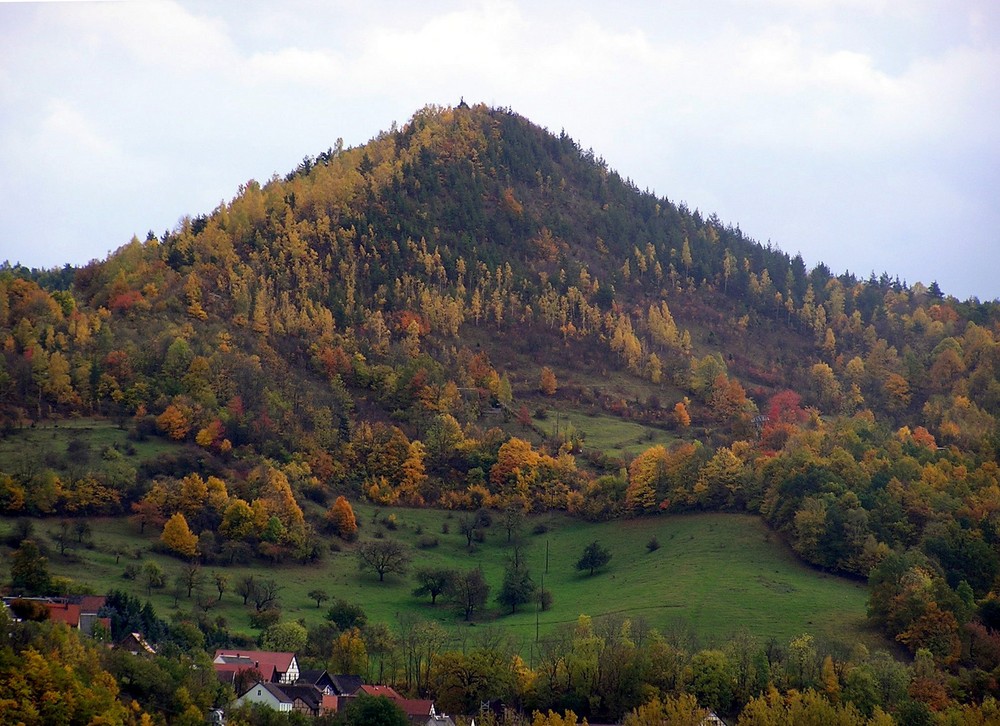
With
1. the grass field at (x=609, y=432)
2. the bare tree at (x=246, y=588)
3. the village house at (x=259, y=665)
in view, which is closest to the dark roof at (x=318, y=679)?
the village house at (x=259, y=665)

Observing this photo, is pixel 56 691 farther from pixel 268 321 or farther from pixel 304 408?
pixel 268 321

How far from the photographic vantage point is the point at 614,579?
128750 mm

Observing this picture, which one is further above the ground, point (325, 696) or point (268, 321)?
point (268, 321)

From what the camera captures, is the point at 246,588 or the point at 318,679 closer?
the point at 318,679

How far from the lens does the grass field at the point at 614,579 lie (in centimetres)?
11225

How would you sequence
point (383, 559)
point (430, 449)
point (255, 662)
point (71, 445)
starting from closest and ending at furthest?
point (255, 662) → point (383, 559) → point (71, 445) → point (430, 449)

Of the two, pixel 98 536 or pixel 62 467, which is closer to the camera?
pixel 98 536

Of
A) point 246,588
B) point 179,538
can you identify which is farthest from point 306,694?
point 179,538

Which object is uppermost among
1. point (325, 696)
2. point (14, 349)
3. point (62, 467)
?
point (14, 349)

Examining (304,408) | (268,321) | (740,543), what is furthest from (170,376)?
(740,543)

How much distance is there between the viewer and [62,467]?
136m

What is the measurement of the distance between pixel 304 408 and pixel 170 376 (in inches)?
624

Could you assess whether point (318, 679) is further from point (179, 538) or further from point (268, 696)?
point (179, 538)

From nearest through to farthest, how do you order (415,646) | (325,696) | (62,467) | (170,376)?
(325,696) < (415,646) < (62,467) < (170,376)
